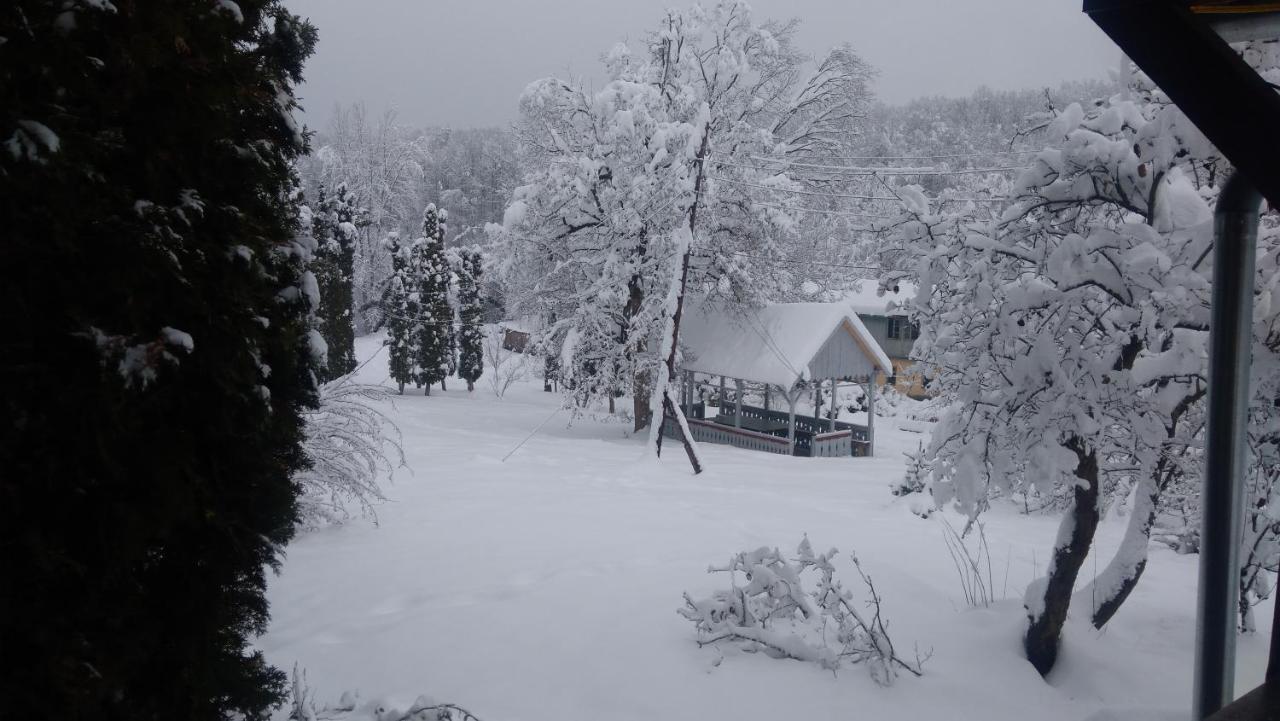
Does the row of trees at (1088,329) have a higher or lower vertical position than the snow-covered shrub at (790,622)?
higher

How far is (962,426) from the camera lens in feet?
14.7

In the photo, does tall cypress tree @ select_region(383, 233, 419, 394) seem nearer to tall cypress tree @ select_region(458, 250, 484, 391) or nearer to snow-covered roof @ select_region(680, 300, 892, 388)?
tall cypress tree @ select_region(458, 250, 484, 391)

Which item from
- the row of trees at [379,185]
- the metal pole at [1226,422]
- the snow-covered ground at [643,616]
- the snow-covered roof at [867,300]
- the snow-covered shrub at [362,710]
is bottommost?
the snow-covered ground at [643,616]

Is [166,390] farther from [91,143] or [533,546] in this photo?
[533,546]

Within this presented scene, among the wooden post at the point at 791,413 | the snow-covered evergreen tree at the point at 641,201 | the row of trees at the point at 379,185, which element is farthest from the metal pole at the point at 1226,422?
the row of trees at the point at 379,185

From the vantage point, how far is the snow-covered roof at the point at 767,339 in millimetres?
17297

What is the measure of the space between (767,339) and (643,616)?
44.4ft

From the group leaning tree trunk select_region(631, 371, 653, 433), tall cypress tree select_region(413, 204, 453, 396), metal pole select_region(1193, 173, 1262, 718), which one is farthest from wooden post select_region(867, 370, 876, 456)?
metal pole select_region(1193, 173, 1262, 718)

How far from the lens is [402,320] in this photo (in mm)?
29156

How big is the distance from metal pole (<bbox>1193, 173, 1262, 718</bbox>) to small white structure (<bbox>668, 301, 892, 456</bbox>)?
14.5 metres

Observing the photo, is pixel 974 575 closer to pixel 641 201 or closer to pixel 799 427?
pixel 641 201

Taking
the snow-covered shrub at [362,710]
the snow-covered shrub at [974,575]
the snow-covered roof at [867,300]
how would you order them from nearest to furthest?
the snow-covered shrub at [362,710]
the snow-covered shrub at [974,575]
the snow-covered roof at [867,300]

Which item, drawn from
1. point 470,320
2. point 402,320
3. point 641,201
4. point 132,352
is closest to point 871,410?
point 641,201

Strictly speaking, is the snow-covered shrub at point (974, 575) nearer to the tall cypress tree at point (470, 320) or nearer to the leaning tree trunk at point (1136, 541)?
the leaning tree trunk at point (1136, 541)
